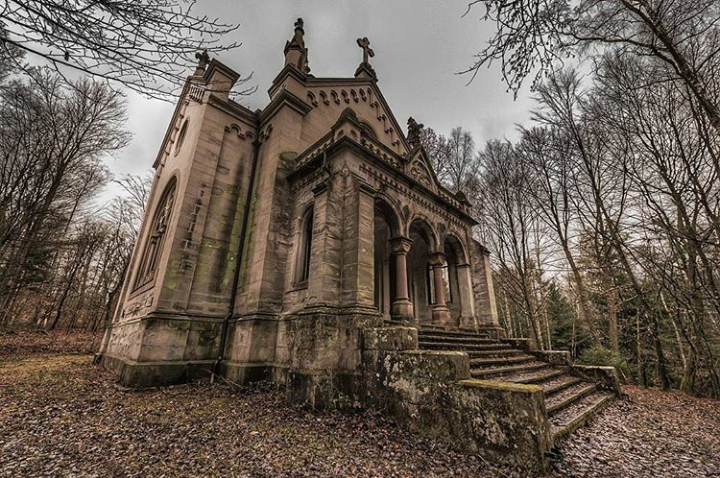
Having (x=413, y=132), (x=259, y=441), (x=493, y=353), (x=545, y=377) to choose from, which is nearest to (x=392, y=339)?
(x=259, y=441)

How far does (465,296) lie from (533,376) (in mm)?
4320

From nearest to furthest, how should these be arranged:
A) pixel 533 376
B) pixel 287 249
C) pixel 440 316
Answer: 1. pixel 533 376
2. pixel 287 249
3. pixel 440 316

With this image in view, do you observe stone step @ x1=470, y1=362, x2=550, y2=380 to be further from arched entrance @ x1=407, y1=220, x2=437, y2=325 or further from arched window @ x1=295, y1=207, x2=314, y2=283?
arched window @ x1=295, y1=207, x2=314, y2=283

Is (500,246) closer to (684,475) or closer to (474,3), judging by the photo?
(684,475)

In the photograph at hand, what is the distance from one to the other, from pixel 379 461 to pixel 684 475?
3.43 metres

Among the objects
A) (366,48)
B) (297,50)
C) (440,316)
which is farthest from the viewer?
(366,48)

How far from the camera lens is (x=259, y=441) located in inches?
155

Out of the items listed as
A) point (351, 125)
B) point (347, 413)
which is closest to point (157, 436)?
point (347, 413)

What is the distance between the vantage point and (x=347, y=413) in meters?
5.10

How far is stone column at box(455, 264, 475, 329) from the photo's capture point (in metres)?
9.98

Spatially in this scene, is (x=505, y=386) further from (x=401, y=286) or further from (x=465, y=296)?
(x=465, y=296)

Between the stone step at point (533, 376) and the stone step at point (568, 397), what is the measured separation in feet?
1.21

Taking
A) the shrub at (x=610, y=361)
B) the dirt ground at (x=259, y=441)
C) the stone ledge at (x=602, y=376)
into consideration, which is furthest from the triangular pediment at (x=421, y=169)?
the shrub at (x=610, y=361)

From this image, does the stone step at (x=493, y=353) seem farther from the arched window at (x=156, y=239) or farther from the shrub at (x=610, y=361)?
the arched window at (x=156, y=239)
